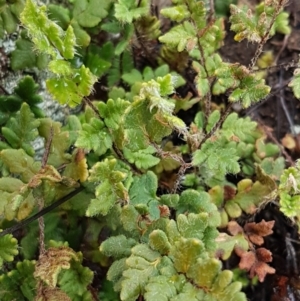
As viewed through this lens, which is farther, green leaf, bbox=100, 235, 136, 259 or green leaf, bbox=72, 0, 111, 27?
green leaf, bbox=72, 0, 111, 27

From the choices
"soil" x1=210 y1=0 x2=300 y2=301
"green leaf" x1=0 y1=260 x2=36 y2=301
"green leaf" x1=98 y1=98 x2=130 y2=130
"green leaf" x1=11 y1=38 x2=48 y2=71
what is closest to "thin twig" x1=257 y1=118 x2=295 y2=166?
"soil" x1=210 y1=0 x2=300 y2=301

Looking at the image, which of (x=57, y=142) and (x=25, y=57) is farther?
(x=25, y=57)

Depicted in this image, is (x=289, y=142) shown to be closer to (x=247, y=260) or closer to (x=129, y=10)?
(x=247, y=260)

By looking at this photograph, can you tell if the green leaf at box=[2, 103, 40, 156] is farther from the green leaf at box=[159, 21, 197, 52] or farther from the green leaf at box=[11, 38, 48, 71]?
the green leaf at box=[159, 21, 197, 52]

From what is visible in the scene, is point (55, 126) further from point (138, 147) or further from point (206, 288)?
point (206, 288)

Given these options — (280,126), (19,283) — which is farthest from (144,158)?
(280,126)

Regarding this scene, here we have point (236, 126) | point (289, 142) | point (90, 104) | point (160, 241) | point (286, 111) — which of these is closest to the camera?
point (160, 241)

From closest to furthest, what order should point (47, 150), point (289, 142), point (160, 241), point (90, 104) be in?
point (160, 241) → point (90, 104) → point (47, 150) → point (289, 142)
